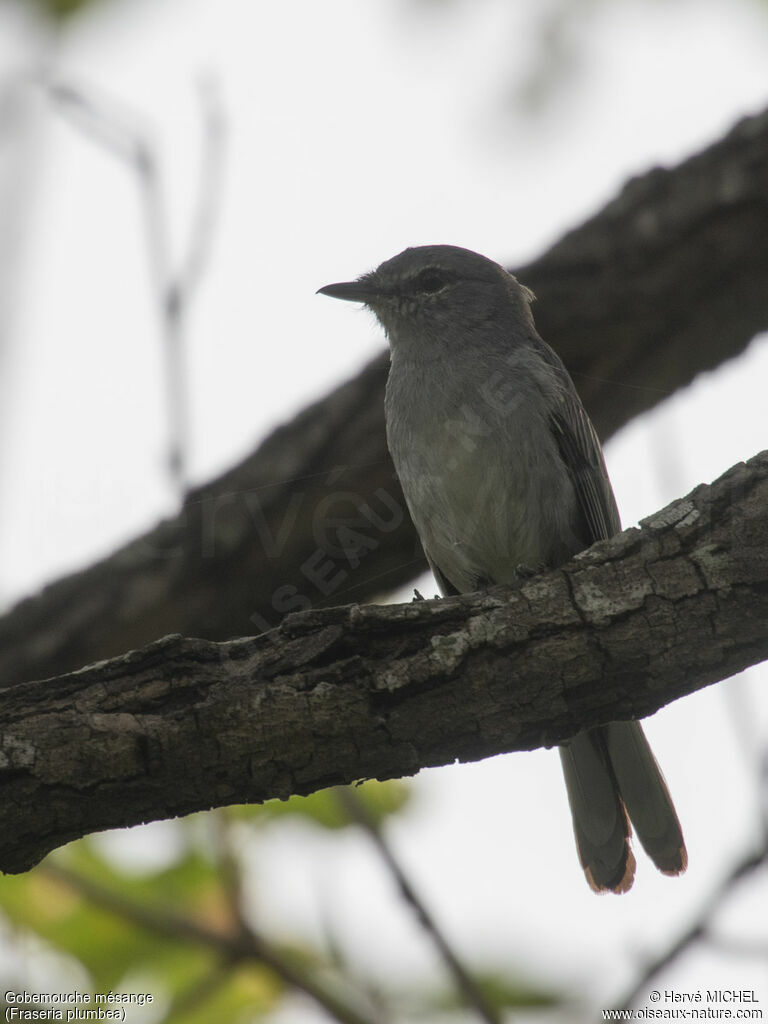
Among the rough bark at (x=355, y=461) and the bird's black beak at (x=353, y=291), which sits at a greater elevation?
the bird's black beak at (x=353, y=291)

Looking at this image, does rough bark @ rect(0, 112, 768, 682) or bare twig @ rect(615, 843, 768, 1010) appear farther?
rough bark @ rect(0, 112, 768, 682)

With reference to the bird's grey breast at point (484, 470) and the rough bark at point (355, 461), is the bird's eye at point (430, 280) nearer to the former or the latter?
the rough bark at point (355, 461)

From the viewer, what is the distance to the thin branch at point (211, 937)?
14.6 ft

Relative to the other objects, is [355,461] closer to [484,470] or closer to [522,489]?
[484,470]

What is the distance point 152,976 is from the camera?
15.3 feet

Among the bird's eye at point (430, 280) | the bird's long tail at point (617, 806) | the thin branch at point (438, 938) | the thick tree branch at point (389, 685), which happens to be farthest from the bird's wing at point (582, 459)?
the thin branch at point (438, 938)

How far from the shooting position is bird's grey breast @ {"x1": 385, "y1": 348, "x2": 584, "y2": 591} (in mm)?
5684

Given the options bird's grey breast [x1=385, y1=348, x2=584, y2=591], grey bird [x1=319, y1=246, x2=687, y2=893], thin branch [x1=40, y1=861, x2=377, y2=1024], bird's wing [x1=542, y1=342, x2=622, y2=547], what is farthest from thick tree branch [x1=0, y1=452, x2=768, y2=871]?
bird's wing [x1=542, y1=342, x2=622, y2=547]

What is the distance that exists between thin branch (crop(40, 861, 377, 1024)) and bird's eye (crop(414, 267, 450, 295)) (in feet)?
12.6

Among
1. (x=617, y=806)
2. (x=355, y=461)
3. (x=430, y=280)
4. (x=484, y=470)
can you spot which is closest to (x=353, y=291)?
(x=430, y=280)

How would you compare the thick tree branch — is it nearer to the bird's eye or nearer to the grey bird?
the grey bird

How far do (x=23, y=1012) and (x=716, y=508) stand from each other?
10.4 ft

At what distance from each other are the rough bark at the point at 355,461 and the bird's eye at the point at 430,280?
50cm

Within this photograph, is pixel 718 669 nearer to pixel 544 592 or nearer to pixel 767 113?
pixel 544 592
